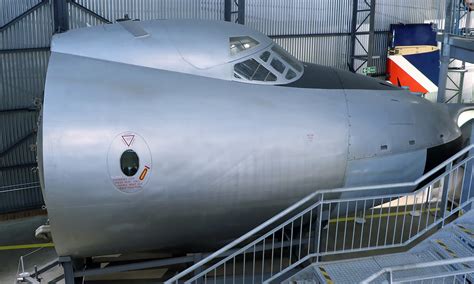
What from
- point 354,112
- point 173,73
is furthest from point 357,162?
point 173,73

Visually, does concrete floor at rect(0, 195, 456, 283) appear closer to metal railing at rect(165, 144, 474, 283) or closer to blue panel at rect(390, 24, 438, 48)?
metal railing at rect(165, 144, 474, 283)

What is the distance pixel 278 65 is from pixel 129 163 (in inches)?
142

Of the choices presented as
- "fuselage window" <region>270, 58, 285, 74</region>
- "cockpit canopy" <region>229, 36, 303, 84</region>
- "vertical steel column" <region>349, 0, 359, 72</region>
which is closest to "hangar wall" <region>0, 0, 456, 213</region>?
"vertical steel column" <region>349, 0, 359, 72</region>

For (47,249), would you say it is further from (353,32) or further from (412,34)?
(412,34)

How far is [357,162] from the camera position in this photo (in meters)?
9.86

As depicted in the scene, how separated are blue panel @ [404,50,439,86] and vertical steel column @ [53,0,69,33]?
55.0ft

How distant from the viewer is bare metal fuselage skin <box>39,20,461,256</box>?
8445mm

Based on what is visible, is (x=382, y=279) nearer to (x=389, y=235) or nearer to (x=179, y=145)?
(x=179, y=145)

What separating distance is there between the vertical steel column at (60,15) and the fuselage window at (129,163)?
9.84m

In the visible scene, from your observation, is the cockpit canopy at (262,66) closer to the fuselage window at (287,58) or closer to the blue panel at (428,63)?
the fuselage window at (287,58)

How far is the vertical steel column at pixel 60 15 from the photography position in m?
16.8

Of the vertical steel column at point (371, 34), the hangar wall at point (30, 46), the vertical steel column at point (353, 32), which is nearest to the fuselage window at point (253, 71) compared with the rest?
the hangar wall at point (30, 46)

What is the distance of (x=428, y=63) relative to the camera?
26.5m

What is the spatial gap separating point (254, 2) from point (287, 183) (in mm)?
13205
